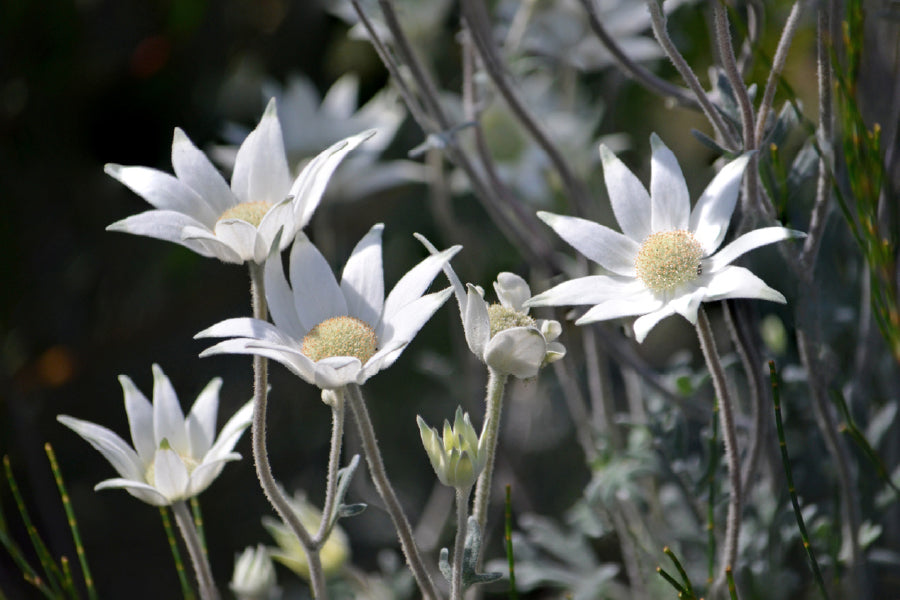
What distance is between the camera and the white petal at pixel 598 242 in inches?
26.1

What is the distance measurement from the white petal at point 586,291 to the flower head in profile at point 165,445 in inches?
9.1

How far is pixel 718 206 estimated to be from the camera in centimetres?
64

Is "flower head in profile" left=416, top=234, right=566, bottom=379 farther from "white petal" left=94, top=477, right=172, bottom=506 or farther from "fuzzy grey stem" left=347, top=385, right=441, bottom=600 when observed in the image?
"white petal" left=94, top=477, right=172, bottom=506

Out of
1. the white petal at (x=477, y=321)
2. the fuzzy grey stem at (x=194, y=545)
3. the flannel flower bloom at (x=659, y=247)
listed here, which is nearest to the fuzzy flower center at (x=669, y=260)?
the flannel flower bloom at (x=659, y=247)

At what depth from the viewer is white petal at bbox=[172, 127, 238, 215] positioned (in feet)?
2.28

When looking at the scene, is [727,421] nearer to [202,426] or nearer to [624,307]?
[624,307]

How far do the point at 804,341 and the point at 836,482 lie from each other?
0.28 m

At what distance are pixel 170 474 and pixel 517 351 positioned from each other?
259mm

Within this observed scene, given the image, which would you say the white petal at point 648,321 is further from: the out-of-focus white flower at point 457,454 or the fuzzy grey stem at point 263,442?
the fuzzy grey stem at point 263,442

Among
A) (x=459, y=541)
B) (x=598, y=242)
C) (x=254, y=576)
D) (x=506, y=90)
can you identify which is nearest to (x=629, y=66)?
(x=506, y=90)

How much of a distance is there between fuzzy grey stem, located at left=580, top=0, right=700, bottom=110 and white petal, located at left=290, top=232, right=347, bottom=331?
319 millimetres

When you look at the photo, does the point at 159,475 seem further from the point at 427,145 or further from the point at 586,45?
the point at 586,45

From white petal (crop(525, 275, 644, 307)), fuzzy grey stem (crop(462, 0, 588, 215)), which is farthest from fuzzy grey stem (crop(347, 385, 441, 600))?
fuzzy grey stem (crop(462, 0, 588, 215))

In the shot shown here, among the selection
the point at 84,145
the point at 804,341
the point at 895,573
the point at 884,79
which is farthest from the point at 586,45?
the point at 84,145
